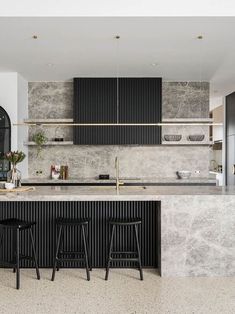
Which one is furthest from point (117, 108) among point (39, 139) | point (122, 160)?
point (39, 139)

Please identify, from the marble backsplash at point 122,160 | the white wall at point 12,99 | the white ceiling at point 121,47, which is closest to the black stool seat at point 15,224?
the white ceiling at point 121,47

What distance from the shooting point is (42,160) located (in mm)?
6715

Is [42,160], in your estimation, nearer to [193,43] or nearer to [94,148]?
[94,148]

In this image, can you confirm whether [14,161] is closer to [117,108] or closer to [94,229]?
[94,229]

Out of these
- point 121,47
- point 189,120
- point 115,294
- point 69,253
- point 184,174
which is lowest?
point 115,294

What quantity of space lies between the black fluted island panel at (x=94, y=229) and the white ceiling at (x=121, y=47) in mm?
1989

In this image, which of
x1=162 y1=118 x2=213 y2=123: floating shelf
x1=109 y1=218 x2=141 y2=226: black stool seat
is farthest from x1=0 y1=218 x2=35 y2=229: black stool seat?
x1=162 y1=118 x2=213 y2=123: floating shelf

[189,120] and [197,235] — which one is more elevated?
[189,120]

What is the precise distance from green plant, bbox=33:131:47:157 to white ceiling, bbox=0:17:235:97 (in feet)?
3.36

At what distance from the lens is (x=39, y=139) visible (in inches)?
252

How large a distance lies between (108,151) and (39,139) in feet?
4.24

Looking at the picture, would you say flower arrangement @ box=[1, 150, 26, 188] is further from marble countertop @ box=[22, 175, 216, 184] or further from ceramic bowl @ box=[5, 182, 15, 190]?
marble countertop @ box=[22, 175, 216, 184]

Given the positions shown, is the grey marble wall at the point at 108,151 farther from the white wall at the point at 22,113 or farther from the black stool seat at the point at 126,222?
the black stool seat at the point at 126,222

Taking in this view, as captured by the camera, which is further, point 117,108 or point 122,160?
point 122,160
